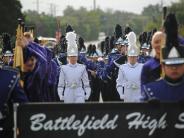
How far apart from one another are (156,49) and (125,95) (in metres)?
4.59

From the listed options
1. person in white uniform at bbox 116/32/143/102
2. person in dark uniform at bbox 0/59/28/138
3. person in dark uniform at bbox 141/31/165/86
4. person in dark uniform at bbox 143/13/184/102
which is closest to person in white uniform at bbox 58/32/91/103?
person in white uniform at bbox 116/32/143/102

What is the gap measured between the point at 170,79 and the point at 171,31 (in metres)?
0.59

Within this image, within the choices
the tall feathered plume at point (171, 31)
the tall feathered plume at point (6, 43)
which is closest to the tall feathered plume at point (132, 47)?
the tall feathered plume at point (6, 43)

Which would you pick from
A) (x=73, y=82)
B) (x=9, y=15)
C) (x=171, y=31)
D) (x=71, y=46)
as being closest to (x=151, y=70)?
(x=171, y=31)

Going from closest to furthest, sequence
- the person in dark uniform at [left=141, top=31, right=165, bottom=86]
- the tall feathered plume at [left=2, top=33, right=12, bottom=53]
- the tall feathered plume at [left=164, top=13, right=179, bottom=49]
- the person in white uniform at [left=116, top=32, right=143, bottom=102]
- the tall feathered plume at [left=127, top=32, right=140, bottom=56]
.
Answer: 1. the tall feathered plume at [left=164, top=13, right=179, bottom=49]
2. the person in dark uniform at [left=141, top=31, right=165, bottom=86]
3. the person in white uniform at [left=116, top=32, right=143, bottom=102]
4. the tall feathered plume at [left=127, top=32, right=140, bottom=56]
5. the tall feathered plume at [left=2, top=33, right=12, bottom=53]

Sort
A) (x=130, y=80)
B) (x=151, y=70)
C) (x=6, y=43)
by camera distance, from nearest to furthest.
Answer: (x=151, y=70) < (x=130, y=80) < (x=6, y=43)

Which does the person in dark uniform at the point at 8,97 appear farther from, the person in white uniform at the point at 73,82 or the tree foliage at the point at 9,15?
the tree foliage at the point at 9,15

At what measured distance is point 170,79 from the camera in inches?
263

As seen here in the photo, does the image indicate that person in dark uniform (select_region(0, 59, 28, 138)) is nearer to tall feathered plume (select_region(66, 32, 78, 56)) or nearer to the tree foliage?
tall feathered plume (select_region(66, 32, 78, 56))

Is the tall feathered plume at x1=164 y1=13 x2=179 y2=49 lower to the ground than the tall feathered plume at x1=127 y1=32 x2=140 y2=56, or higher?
higher

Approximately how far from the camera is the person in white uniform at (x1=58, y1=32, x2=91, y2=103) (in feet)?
39.2

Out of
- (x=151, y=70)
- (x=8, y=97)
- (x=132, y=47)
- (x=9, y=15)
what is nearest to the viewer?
(x=8, y=97)

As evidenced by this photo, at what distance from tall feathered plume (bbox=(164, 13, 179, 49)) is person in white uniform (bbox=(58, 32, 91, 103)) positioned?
197 inches

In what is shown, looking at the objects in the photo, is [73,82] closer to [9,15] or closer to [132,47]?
[132,47]
